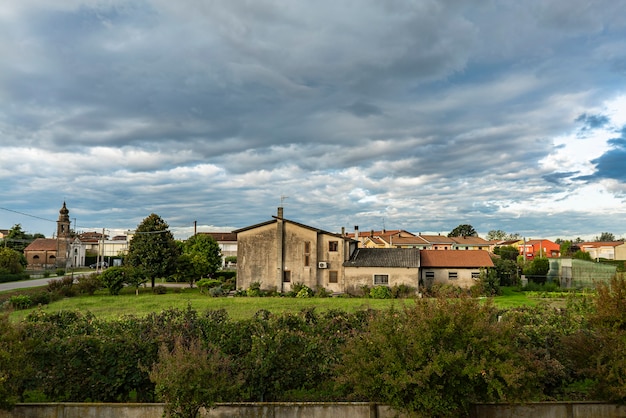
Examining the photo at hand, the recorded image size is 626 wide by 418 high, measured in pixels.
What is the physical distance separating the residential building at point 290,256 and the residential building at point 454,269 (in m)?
6.45

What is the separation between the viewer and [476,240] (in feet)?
313

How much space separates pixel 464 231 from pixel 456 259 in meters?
88.0

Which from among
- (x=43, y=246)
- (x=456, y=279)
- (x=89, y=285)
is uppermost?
(x=43, y=246)

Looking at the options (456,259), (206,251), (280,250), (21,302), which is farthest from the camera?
(206,251)

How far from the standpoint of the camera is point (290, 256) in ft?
121

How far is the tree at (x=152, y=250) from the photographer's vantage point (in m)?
39.7

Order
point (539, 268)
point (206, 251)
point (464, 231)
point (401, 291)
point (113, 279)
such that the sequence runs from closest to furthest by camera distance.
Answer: point (401, 291) < point (113, 279) < point (539, 268) < point (206, 251) < point (464, 231)

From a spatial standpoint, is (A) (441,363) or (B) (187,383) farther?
(A) (441,363)

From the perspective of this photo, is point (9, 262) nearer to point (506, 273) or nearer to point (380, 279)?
point (380, 279)

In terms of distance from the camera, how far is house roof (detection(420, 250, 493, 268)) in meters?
36.8

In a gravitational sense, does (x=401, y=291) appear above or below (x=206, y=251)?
below

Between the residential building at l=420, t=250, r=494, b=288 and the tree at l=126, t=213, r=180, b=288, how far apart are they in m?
21.5

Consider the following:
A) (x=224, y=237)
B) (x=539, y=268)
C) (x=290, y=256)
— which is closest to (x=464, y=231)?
(x=224, y=237)

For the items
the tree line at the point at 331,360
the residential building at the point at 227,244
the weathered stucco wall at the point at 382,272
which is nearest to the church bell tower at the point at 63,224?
the residential building at the point at 227,244
